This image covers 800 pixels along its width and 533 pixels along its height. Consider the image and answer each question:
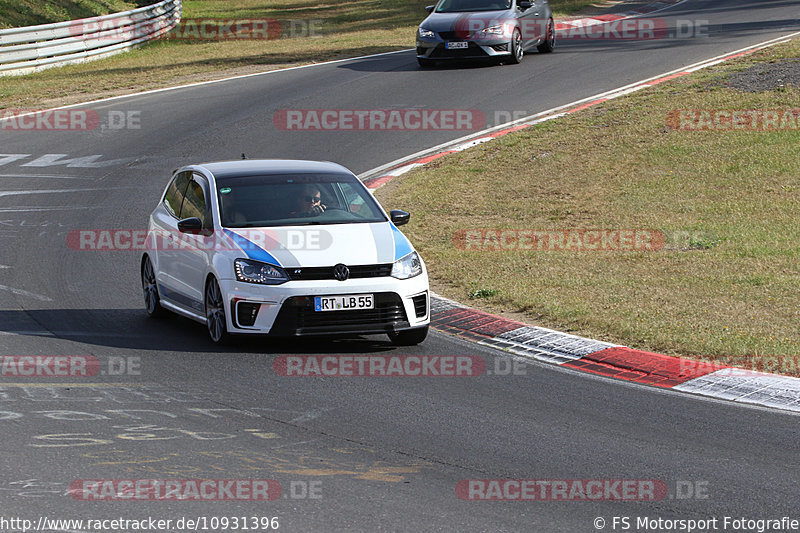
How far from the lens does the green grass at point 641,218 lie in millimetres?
10930

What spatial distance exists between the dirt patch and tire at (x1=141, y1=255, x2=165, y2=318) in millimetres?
13207

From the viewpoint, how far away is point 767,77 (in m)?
22.0

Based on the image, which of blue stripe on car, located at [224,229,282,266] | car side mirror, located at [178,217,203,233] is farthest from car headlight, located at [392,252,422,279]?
car side mirror, located at [178,217,203,233]

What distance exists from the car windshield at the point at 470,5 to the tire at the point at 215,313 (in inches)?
690

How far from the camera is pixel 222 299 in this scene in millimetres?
10125

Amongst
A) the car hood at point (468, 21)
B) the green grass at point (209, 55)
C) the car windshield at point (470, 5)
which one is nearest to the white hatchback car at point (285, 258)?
the green grass at point (209, 55)

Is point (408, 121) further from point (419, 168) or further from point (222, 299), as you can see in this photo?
point (222, 299)

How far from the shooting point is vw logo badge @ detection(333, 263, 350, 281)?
9875 mm

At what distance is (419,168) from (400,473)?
39.4 feet

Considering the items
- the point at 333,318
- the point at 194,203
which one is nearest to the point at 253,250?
the point at 333,318

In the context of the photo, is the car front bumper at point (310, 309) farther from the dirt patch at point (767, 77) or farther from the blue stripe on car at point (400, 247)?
the dirt patch at point (767, 77)

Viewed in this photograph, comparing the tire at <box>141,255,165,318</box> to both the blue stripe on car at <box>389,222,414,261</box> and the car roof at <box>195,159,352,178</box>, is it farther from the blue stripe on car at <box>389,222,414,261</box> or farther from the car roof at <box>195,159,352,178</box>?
the blue stripe on car at <box>389,222,414,261</box>

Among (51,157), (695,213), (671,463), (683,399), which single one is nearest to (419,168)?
(695,213)

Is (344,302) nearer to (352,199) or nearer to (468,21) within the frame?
(352,199)
